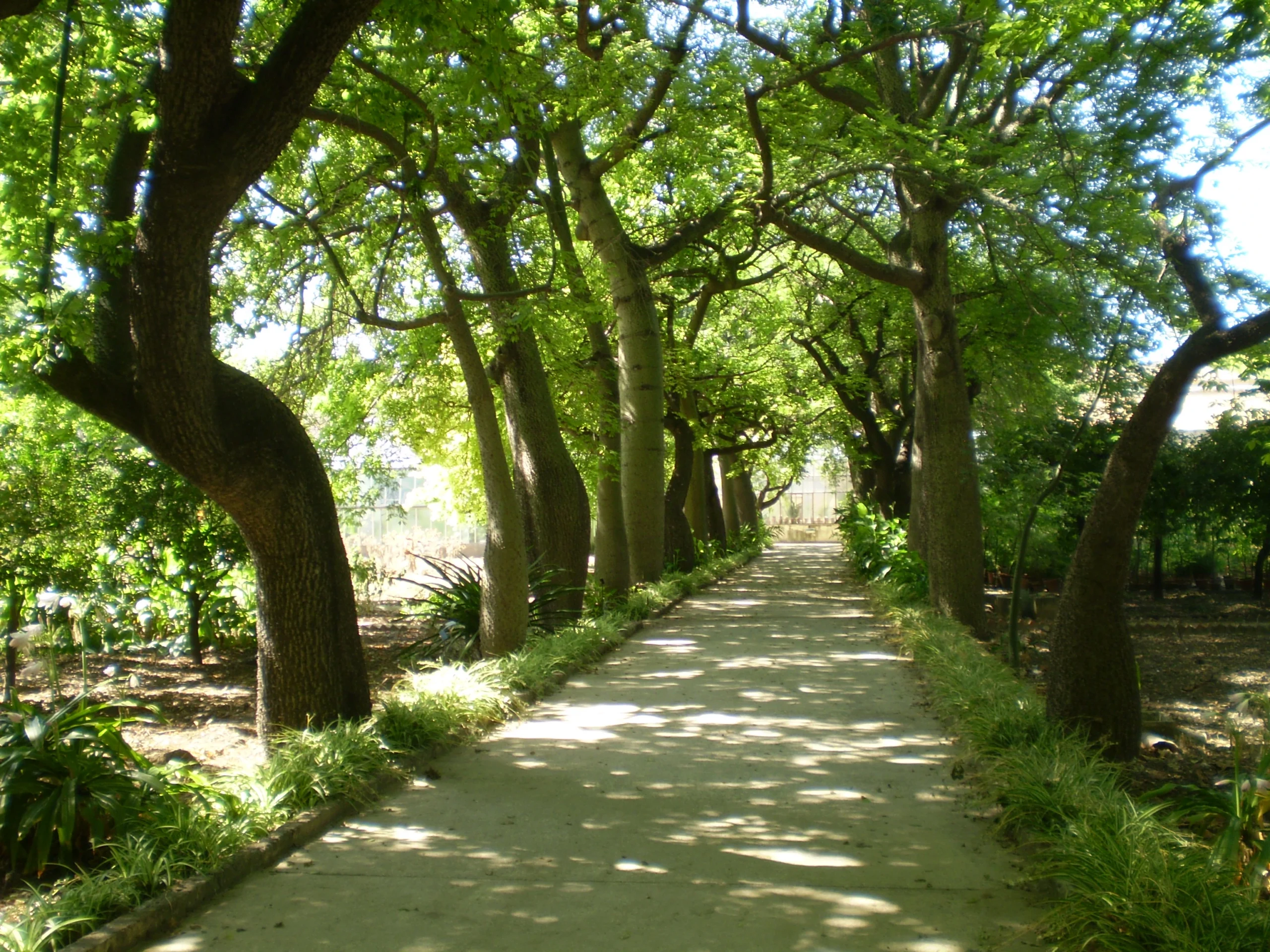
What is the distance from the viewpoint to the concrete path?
4.11m

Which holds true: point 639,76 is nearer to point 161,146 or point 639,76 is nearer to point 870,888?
point 161,146

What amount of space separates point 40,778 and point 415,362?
897cm

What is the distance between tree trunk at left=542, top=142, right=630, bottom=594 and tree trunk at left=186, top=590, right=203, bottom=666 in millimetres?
5263

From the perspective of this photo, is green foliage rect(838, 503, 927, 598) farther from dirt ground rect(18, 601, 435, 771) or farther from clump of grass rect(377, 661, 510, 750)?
clump of grass rect(377, 661, 510, 750)

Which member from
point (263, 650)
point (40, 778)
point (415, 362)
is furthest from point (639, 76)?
point (40, 778)

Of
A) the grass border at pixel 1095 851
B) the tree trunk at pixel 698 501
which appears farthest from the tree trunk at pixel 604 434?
the tree trunk at pixel 698 501

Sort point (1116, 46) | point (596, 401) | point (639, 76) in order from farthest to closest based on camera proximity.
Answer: point (596, 401)
point (639, 76)
point (1116, 46)

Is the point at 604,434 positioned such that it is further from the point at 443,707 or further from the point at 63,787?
the point at 63,787

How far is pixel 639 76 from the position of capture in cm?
1234

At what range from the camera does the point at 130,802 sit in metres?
4.87

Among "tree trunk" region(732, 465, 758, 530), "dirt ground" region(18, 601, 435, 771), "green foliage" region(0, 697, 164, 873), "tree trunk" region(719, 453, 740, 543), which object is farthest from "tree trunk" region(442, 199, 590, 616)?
"tree trunk" region(732, 465, 758, 530)

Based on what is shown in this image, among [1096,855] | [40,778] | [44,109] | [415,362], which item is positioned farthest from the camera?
[415,362]

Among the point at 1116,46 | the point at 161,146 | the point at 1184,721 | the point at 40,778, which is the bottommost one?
the point at 1184,721

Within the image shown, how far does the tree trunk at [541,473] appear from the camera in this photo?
1249cm
